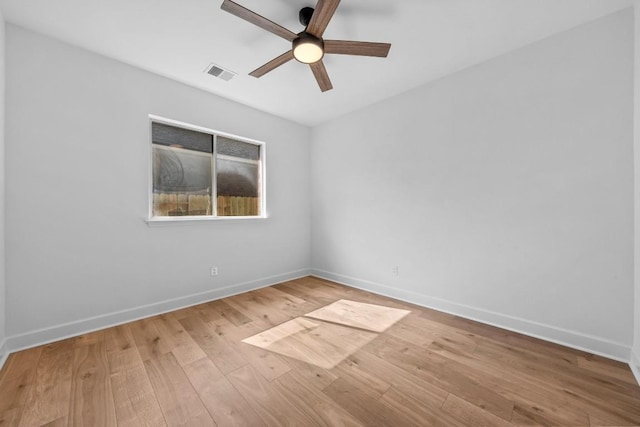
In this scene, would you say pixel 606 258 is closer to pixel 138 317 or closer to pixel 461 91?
pixel 461 91

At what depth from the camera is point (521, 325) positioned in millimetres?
2285

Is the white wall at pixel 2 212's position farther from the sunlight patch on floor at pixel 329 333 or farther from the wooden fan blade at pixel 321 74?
the wooden fan blade at pixel 321 74

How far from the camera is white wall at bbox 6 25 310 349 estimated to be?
6.66ft

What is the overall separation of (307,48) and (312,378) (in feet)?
8.00

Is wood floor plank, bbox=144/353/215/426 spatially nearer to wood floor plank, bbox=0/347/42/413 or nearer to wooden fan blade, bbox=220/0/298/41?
wood floor plank, bbox=0/347/42/413

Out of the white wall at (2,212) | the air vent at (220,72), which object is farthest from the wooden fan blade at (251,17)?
the white wall at (2,212)

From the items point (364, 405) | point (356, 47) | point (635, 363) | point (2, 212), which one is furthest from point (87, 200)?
point (635, 363)

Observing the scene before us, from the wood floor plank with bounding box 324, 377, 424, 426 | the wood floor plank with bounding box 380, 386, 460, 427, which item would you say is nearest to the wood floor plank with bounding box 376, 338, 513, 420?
the wood floor plank with bounding box 380, 386, 460, 427

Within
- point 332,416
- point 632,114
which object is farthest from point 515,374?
point 632,114

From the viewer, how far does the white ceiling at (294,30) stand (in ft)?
6.07

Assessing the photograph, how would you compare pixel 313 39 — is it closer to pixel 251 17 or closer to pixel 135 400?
pixel 251 17

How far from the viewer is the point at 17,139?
2.02 metres

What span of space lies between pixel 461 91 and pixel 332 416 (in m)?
3.14

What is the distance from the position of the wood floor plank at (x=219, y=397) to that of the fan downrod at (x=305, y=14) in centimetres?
268
